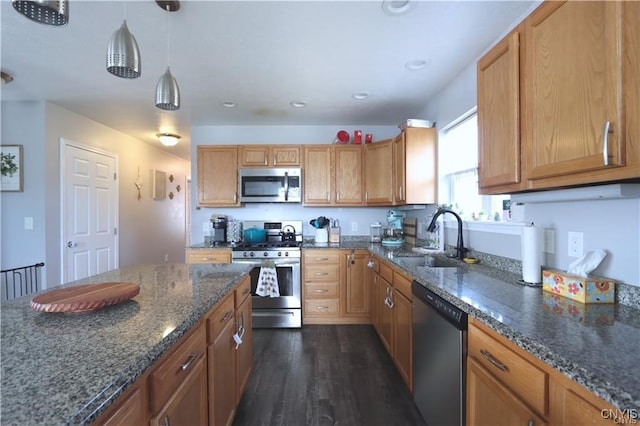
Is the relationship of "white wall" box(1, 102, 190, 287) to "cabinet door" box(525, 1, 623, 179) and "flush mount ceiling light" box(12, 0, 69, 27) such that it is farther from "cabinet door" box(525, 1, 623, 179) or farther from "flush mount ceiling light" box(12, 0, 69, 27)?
"cabinet door" box(525, 1, 623, 179)

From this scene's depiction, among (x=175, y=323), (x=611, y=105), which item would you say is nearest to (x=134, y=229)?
(x=175, y=323)

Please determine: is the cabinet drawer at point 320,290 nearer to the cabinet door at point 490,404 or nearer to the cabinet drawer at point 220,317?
the cabinet drawer at point 220,317

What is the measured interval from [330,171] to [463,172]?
1.61 meters

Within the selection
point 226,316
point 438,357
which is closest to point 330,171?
point 226,316

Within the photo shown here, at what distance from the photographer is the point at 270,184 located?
12.2 feet

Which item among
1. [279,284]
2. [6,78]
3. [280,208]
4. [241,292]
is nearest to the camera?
[241,292]

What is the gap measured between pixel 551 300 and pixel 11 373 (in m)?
1.76

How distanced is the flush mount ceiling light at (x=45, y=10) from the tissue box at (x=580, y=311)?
1.97 m

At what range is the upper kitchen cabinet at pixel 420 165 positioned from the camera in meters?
3.03

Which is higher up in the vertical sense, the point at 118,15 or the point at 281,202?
the point at 118,15

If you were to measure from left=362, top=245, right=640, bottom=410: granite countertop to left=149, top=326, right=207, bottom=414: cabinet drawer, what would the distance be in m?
1.09

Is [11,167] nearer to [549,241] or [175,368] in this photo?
[175,368]

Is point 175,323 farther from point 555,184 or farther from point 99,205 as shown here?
point 99,205

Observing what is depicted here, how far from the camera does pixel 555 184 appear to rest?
119 centimetres
